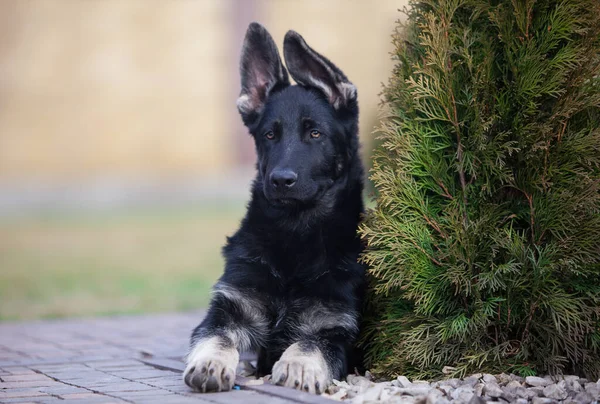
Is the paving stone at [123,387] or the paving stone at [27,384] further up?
the paving stone at [123,387]

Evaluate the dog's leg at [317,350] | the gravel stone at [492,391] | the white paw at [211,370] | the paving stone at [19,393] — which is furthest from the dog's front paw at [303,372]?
the paving stone at [19,393]

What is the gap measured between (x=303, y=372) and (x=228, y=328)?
74 centimetres

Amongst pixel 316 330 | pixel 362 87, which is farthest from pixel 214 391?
pixel 362 87

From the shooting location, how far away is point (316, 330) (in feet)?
15.8

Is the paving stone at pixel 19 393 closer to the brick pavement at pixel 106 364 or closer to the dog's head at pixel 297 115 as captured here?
the brick pavement at pixel 106 364

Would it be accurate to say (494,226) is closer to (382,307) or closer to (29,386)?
(382,307)

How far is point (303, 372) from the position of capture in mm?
4266

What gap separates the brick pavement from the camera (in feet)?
13.6

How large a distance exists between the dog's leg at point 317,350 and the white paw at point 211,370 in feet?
0.89

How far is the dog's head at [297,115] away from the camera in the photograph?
5066 millimetres

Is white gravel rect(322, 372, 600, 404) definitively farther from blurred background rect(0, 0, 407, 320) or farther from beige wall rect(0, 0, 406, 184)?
beige wall rect(0, 0, 406, 184)

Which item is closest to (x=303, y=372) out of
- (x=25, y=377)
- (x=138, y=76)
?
(x=25, y=377)

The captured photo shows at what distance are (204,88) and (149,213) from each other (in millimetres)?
5314

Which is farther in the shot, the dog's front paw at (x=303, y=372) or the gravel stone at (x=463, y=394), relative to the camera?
the dog's front paw at (x=303, y=372)
